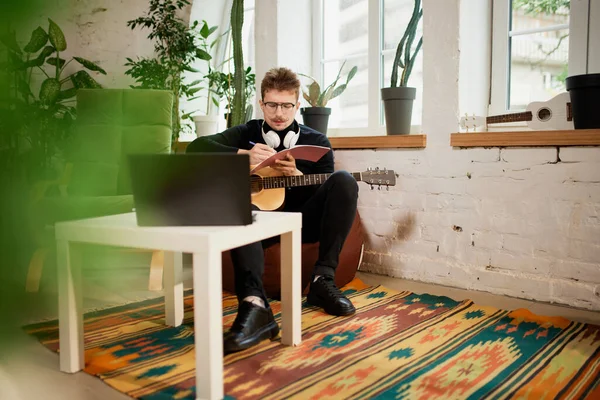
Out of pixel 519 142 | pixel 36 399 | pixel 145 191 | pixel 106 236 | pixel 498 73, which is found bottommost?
pixel 36 399

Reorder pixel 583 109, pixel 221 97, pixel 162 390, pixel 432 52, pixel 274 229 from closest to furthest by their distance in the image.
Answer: pixel 162 390 → pixel 274 229 → pixel 583 109 → pixel 432 52 → pixel 221 97

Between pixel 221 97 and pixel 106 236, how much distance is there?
238 cm

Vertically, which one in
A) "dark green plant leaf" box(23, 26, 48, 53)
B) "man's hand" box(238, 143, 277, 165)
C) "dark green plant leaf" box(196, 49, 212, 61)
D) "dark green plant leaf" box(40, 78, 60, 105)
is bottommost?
"man's hand" box(238, 143, 277, 165)

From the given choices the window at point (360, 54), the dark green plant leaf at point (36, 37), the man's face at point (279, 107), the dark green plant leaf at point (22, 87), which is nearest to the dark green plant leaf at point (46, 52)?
the window at point (360, 54)

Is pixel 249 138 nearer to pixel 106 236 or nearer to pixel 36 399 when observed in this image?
pixel 106 236

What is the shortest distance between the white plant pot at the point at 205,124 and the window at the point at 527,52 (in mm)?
1846

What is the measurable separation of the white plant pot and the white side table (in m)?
1.83

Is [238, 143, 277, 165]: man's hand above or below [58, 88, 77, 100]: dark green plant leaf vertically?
below

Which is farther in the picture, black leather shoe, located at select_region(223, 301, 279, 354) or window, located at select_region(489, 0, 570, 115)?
window, located at select_region(489, 0, 570, 115)

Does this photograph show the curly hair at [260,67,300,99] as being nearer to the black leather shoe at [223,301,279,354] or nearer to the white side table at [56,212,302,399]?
the white side table at [56,212,302,399]

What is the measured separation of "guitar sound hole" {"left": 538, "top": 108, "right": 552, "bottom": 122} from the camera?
203cm

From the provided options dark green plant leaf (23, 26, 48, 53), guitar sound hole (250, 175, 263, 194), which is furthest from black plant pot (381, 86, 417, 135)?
dark green plant leaf (23, 26, 48, 53)

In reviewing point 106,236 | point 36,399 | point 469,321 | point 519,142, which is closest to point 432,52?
point 519,142

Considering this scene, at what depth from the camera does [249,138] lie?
2252mm
